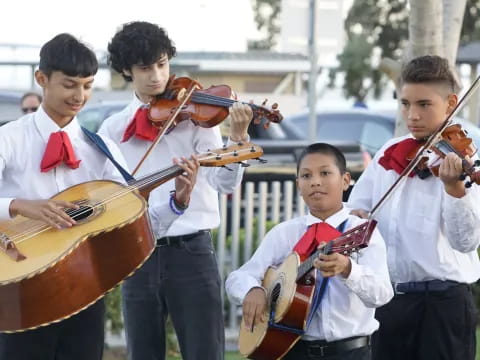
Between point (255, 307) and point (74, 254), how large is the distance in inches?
33.4

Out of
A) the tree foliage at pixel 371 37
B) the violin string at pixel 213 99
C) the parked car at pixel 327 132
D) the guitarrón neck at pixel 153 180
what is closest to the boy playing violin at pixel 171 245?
the violin string at pixel 213 99

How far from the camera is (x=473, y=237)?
4.36 m

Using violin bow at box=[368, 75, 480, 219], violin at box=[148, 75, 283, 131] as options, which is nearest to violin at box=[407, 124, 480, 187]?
violin bow at box=[368, 75, 480, 219]

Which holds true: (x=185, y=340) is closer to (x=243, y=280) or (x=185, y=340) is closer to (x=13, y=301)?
(x=243, y=280)

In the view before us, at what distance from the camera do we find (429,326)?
461 centimetres

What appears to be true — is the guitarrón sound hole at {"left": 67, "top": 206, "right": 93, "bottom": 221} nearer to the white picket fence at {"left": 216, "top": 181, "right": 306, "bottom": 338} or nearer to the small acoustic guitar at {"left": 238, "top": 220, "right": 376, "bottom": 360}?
the small acoustic guitar at {"left": 238, "top": 220, "right": 376, "bottom": 360}

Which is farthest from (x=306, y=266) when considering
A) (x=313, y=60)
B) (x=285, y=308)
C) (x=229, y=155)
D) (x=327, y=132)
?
(x=327, y=132)

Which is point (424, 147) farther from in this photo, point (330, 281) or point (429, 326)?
point (429, 326)

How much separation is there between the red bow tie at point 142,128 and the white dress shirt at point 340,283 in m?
0.76

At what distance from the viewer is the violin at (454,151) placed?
4.02 metres

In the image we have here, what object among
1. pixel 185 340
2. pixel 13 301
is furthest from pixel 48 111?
pixel 185 340

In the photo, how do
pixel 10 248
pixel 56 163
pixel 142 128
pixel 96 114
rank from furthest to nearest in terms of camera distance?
pixel 96 114 → pixel 142 128 → pixel 56 163 → pixel 10 248

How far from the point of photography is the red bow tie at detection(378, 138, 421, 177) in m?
4.56

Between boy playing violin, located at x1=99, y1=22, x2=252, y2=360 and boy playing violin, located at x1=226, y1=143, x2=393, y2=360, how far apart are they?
1.26ft
